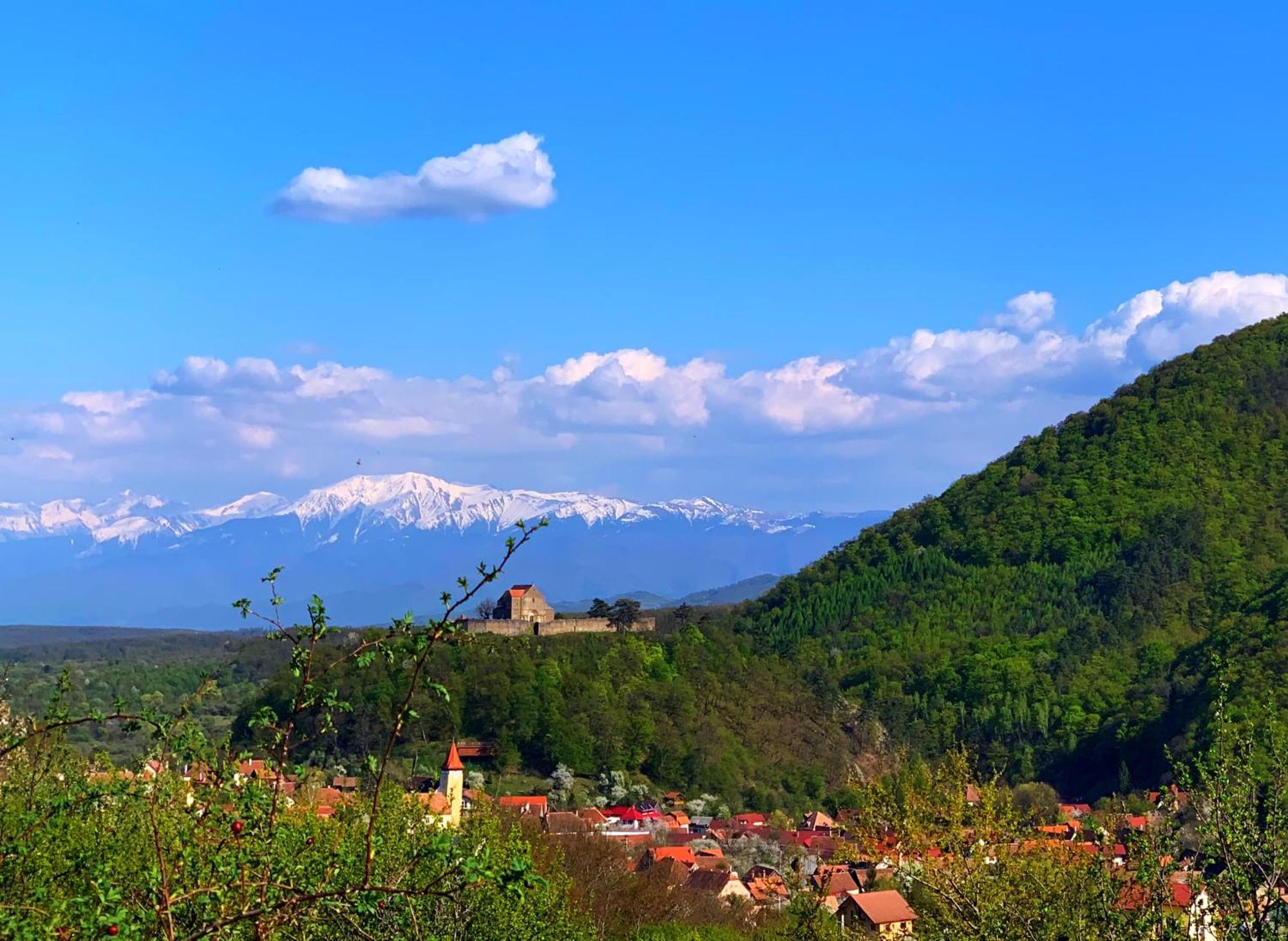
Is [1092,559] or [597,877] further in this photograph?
[1092,559]

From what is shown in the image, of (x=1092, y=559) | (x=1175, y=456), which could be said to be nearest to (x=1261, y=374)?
(x=1175, y=456)

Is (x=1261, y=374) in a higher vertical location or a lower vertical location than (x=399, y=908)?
higher

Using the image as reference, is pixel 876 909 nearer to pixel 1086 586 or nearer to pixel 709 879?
pixel 709 879

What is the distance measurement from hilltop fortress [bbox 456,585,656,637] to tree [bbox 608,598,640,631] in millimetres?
251

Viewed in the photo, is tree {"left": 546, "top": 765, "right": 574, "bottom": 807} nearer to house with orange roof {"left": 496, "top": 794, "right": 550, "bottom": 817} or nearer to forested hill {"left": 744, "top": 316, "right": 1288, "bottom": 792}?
house with orange roof {"left": 496, "top": 794, "right": 550, "bottom": 817}

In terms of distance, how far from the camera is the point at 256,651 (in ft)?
393

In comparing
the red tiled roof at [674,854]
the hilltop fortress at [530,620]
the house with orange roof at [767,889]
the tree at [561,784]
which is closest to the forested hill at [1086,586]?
the hilltop fortress at [530,620]

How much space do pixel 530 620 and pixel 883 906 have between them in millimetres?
42383

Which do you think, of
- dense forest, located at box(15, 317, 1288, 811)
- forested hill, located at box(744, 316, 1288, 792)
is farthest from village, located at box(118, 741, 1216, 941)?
forested hill, located at box(744, 316, 1288, 792)

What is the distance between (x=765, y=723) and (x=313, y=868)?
6240 cm

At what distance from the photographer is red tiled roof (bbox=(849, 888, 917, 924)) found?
35.3 meters

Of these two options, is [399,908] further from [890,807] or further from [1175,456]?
[1175,456]

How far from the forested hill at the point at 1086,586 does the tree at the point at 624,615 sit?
1012 cm

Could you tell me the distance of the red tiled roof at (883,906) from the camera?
35344mm
